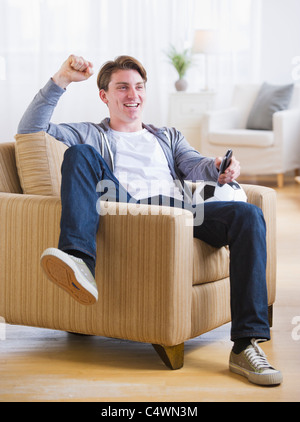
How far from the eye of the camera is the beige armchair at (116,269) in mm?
2164

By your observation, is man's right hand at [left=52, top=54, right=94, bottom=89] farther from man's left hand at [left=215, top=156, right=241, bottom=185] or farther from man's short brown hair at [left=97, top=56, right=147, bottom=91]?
man's left hand at [left=215, top=156, right=241, bottom=185]

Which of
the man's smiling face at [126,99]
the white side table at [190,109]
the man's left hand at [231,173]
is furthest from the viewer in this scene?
the white side table at [190,109]

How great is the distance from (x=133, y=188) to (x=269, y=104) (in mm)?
3722

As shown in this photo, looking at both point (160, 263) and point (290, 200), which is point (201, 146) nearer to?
point (290, 200)

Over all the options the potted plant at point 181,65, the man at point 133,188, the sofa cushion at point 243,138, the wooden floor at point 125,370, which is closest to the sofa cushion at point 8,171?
the man at point 133,188

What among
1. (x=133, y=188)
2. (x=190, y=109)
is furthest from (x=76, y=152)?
(x=190, y=109)

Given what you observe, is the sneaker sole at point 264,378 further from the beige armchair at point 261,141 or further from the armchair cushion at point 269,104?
the armchair cushion at point 269,104

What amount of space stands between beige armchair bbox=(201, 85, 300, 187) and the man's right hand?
3.51m

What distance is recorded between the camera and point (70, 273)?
6.48ft

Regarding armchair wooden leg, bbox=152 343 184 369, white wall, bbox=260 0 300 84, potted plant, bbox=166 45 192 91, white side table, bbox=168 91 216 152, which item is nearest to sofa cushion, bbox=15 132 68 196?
armchair wooden leg, bbox=152 343 184 369

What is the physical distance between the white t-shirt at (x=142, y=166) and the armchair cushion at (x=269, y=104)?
342 cm

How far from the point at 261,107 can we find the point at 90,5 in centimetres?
197

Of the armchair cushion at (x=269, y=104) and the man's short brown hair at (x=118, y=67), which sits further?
the armchair cushion at (x=269, y=104)

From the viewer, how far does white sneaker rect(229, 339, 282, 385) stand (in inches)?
82.2
